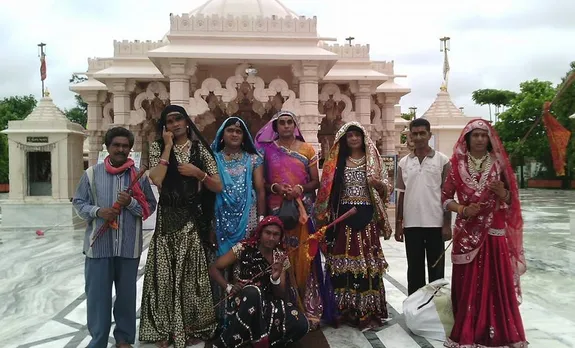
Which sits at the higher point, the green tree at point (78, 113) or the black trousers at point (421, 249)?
the green tree at point (78, 113)

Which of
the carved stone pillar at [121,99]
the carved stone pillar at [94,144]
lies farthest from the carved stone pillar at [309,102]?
the carved stone pillar at [94,144]

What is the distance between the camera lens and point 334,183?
3.62 meters

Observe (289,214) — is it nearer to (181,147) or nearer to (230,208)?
(230,208)

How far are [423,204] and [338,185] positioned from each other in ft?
2.14

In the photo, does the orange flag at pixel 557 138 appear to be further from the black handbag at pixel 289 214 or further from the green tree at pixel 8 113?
the green tree at pixel 8 113

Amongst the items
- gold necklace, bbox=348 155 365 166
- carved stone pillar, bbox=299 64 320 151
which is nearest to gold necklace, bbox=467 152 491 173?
gold necklace, bbox=348 155 365 166

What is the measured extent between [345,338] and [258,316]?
79 cm

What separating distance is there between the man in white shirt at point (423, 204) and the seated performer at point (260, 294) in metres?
1.06

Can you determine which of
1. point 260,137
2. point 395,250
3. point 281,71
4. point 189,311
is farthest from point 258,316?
point 281,71

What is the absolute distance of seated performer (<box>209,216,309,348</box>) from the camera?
3055 mm

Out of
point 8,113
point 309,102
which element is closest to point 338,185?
point 309,102

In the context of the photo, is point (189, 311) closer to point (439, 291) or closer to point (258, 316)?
point (258, 316)

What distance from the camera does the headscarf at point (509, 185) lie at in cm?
318

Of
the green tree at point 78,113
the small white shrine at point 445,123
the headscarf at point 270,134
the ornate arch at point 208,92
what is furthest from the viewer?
the green tree at point 78,113
